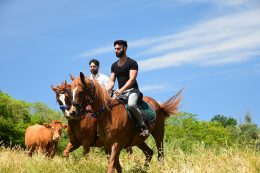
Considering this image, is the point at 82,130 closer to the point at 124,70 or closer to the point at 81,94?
the point at 124,70

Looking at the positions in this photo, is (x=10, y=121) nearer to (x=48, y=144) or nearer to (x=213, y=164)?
(x=48, y=144)

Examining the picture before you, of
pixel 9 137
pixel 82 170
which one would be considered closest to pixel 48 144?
pixel 82 170

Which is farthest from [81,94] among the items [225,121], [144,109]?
[225,121]

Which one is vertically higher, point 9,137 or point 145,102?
point 145,102

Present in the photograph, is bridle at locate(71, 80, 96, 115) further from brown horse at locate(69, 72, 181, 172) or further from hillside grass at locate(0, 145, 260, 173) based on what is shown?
hillside grass at locate(0, 145, 260, 173)

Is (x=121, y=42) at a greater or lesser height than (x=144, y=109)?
greater

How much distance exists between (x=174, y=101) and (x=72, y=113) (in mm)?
4466

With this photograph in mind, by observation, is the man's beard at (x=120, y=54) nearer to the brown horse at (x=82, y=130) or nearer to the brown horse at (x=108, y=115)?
the brown horse at (x=108, y=115)

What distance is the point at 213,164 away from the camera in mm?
8539

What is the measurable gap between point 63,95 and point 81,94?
351cm

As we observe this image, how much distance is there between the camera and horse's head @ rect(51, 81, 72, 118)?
11905 millimetres

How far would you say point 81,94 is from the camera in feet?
29.4

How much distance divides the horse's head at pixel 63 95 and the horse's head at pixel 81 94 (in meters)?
2.61

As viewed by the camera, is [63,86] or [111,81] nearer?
[111,81]
